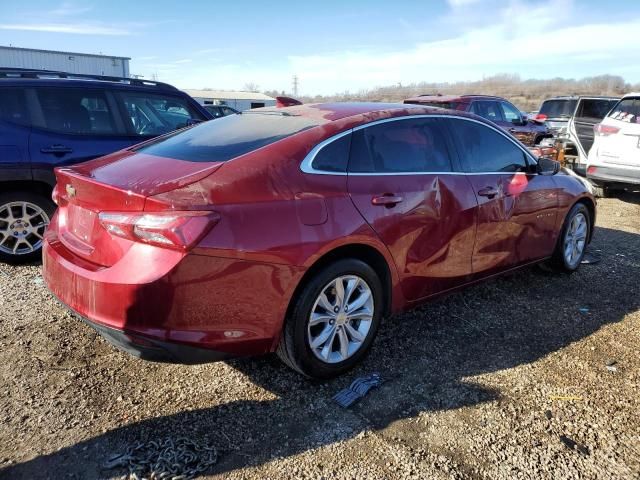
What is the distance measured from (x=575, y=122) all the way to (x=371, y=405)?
980 centimetres

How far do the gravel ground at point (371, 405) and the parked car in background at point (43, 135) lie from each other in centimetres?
110

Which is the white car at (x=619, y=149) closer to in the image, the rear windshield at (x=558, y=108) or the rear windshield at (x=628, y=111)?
the rear windshield at (x=628, y=111)

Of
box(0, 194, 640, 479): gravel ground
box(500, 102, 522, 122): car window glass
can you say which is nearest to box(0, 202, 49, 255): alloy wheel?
box(0, 194, 640, 479): gravel ground

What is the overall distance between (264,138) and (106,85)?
3237mm

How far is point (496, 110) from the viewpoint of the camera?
11.4m

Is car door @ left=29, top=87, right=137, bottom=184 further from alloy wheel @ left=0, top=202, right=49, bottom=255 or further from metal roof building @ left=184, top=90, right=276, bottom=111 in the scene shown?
metal roof building @ left=184, top=90, right=276, bottom=111

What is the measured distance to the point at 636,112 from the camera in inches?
335

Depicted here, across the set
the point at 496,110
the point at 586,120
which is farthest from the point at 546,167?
the point at 586,120

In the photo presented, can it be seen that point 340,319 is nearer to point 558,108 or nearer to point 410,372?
point 410,372

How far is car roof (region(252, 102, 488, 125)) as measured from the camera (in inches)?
133

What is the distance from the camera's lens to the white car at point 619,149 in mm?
8195

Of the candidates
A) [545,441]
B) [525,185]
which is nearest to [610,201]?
[525,185]

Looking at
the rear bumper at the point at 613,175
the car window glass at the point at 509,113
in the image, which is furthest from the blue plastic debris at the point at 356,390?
the car window glass at the point at 509,113

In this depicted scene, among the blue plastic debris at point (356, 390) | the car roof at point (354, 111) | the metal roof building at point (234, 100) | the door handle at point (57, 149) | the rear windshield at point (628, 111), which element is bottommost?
the blue plastic debris at point (356, 390)
